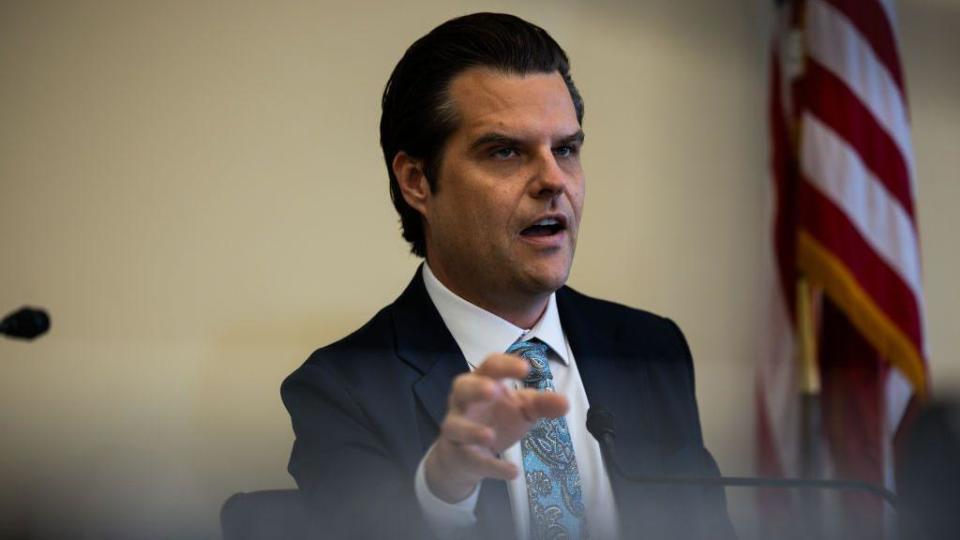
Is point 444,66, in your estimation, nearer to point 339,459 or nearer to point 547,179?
point 547,179

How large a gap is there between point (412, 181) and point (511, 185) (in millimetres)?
194

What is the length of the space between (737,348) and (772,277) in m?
0.23

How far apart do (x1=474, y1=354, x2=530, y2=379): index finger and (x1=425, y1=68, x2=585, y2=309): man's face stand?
1.77 feet

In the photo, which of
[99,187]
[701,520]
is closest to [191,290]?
[99,187]

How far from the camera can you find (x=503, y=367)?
3.48 ft

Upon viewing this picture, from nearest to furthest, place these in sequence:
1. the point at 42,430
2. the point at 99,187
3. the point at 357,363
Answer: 1. the point at 357,363
2. the point at 42,430
3. the point at 99,187

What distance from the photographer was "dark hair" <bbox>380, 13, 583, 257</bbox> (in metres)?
1.67

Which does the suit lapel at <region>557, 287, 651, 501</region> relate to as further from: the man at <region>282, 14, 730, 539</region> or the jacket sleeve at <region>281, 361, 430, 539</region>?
the jacket sleeve at <region>281, 361, 430, 539</region>

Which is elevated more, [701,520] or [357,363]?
[357,363]

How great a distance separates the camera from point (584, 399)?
1663 mm

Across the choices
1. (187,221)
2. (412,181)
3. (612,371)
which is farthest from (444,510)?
(187,221)

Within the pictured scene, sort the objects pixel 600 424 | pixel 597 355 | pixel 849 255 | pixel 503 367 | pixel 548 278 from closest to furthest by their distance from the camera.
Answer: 1. pixel 503 367
2. pixel 600 424
3. pixel 548 278
4. pixel 597 355
5. pixel 849 255

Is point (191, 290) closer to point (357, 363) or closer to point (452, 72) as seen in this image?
point (357, 363)

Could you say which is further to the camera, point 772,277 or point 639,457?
point 772,277
